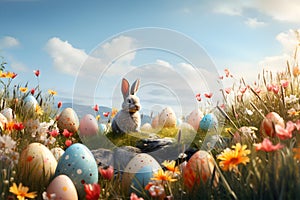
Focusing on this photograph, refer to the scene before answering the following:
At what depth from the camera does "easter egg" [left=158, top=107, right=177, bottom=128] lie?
5.51 m

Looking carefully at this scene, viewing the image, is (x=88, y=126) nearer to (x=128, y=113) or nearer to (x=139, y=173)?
(x=128, y=113)

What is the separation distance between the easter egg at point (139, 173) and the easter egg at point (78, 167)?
11.0 inches

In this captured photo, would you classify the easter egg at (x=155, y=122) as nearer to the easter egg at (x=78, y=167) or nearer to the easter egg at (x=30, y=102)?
the easter egg at (x=30, y=102)

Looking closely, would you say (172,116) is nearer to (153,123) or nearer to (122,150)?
(153,123)

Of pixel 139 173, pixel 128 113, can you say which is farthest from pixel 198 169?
pixel 128 113

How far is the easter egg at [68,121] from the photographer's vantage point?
18.7 ft

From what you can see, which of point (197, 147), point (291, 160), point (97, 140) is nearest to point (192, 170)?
point (291, 160)

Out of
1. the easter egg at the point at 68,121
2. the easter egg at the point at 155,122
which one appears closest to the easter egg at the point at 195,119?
the easter egg at the point at 155,122

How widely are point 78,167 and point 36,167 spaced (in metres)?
0.32

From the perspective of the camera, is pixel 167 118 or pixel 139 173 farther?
pixel 167 118

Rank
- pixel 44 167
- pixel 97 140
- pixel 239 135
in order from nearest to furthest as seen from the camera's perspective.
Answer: pixel 44 167 < pixel 239 135 < pixel 97 140

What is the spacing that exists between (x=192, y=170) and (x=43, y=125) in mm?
1605

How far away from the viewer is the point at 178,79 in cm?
428

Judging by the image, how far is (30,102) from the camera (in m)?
5.73
